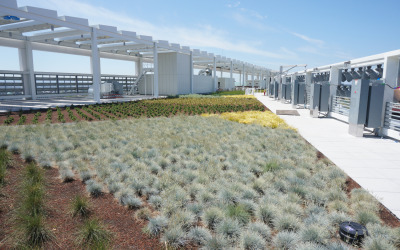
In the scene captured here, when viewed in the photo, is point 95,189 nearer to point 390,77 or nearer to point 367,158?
point 367,158

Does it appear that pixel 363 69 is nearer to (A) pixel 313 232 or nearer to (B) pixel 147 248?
(A) pixel 313 232

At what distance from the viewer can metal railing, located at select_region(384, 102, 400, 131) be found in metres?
7.51

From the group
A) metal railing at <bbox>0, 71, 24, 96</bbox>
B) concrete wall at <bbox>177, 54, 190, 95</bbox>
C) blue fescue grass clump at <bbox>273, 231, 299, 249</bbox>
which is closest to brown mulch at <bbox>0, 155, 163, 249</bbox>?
→ blue fescue grass clump at <bbox>273, 231, 299, 249</bbox>

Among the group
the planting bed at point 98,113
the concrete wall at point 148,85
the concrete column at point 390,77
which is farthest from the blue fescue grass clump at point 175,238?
the concrete wall at point 148,85

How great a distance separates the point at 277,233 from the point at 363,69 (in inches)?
444

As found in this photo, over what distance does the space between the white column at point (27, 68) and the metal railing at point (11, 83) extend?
357 millimetres

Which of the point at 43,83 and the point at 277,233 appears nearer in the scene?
the point at 277,233

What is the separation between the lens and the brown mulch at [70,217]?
2834 mm

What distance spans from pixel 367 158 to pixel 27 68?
2429 cm

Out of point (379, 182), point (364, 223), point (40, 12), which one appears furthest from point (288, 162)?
point (40, 12)

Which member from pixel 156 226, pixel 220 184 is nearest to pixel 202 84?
pixel 220 184

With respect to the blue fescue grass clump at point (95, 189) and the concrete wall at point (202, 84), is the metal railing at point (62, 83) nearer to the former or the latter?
the concrete wall at point (202, 84)

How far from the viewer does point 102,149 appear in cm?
635

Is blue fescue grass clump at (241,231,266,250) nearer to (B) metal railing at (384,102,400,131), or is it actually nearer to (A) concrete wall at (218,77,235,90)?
(B) metal railing at (384,102,400,131)
